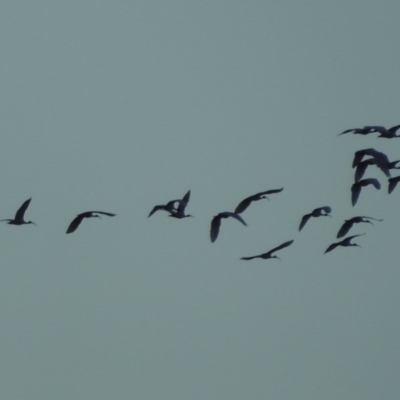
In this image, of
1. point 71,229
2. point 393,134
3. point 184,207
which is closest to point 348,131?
point 393,134

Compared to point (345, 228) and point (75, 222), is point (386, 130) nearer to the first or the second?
point (345, 228)

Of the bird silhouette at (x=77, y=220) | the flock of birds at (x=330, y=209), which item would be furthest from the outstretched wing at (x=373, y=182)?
the bird silhouette at (x=77, y=220)

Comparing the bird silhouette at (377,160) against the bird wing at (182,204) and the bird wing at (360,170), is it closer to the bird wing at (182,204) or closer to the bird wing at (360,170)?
the bird wing at (360,170)

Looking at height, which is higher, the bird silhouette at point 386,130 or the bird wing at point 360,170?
the bird silhouette at point 386,130

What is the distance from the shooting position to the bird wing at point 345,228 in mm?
71562

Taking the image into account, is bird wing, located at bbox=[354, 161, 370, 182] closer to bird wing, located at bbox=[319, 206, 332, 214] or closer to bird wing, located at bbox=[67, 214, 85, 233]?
bird wing, located at bbox=[319, 206, 332, 214]

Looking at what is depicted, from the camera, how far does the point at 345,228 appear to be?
7194 centimetres

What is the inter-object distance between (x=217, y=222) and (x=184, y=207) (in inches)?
76.2

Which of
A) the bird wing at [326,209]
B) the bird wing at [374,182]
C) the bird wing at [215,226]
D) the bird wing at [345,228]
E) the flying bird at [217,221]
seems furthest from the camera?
the bird wing at [345,228]

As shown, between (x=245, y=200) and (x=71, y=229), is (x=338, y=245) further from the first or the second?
(x=71, y=229)

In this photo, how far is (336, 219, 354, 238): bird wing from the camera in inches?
2817

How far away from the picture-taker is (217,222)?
69000mm

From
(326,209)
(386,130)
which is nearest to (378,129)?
(386,130)

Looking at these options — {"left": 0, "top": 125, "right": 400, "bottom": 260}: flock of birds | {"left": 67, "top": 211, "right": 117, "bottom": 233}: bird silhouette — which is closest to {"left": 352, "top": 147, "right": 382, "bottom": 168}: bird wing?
{"left": 0, "top": 125, "right": 400, "bottom": 260}: flock of birds
